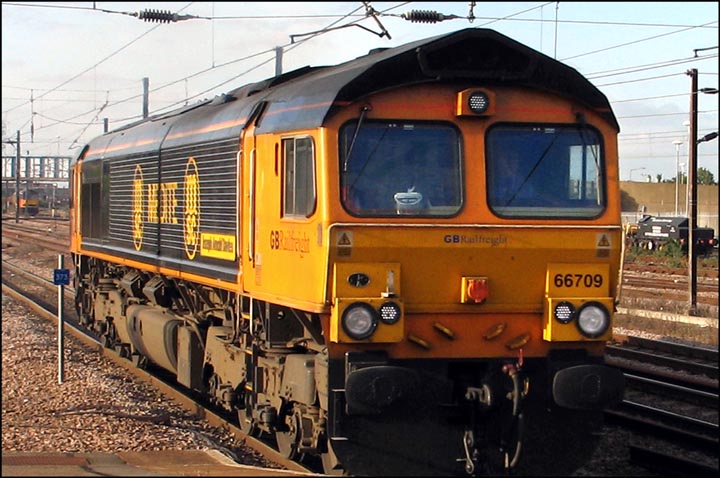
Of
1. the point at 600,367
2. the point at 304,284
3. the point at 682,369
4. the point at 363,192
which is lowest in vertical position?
the point at 682,369

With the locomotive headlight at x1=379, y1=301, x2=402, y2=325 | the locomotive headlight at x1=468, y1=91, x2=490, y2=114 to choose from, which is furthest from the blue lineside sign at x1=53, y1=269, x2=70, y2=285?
the locomotive headlight at x1=468, y1=91, x2=490, y2=114

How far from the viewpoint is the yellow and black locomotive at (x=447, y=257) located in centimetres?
795

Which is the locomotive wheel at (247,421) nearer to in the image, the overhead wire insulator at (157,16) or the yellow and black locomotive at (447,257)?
the yellow and black locomotive at (447,257)

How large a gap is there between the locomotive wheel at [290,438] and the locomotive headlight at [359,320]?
1.41m

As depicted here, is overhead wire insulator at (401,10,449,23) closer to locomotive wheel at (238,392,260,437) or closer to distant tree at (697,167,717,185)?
locomotive wheel at (238,392,260,437)

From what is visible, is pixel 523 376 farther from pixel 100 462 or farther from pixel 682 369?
pixel 682 369

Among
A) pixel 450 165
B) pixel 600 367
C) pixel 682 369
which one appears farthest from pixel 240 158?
pixel 682 369

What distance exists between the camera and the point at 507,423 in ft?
26.8

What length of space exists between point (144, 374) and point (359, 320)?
7.38 meters

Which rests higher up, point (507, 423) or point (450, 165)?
point (450, 165)

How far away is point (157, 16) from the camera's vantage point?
1772cm

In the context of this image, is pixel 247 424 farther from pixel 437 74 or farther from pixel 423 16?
pixel 423 16

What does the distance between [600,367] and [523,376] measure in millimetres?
618

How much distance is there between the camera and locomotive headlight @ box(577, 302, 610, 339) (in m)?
8.30
